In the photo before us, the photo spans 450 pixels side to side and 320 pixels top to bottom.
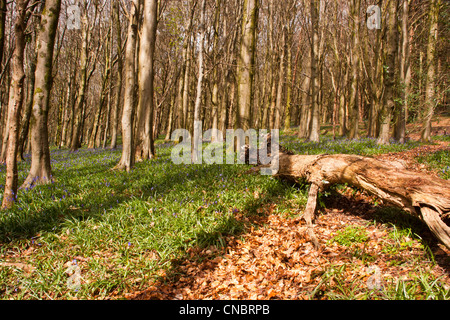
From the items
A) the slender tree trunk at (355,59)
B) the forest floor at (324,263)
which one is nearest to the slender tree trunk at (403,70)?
the slender tree trunk at (355,59)

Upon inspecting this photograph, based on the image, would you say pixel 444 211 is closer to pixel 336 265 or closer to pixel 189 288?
pixel 336 265

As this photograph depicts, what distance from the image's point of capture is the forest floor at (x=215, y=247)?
3086mm

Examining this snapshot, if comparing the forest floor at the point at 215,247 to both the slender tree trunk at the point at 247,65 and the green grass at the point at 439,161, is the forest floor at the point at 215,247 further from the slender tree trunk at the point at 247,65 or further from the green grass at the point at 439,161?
the slender tree trunk at the point at 247,65

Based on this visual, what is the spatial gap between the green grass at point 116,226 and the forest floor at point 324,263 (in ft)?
1.11

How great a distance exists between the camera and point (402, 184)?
11.1 ft

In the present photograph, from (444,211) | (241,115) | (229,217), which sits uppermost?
(241,115)

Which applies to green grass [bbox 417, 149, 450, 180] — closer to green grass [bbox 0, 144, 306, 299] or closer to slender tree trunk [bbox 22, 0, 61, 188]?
green grass [bbox 0, 144, 306, 299]

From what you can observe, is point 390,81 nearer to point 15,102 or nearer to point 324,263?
point 324,263

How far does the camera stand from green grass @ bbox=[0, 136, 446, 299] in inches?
137

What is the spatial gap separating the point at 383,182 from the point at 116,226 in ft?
14.7

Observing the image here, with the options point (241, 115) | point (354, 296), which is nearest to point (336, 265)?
point (354, 296)

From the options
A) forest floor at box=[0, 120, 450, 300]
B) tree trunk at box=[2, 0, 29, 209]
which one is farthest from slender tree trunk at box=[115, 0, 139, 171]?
tree trunk at box=[2, 0, 29, 209]

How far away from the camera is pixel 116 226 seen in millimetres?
4531

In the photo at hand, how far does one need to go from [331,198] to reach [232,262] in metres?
2.59
